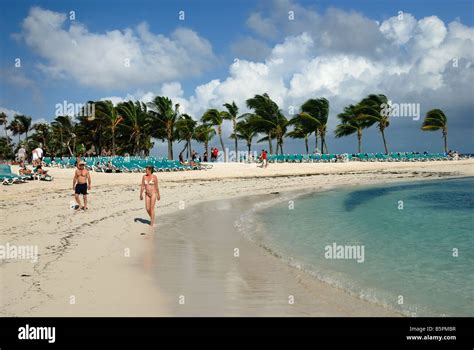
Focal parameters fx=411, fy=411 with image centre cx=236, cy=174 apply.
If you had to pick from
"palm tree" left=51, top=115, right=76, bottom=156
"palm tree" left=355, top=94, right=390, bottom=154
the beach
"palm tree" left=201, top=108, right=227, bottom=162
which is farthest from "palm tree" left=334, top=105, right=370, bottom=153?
the beach

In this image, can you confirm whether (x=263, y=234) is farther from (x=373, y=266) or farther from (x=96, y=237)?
(x=96, y=237)

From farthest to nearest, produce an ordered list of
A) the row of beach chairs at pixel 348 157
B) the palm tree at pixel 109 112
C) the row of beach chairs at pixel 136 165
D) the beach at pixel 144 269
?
the palm tree at pixel 109 112 → the row of beach chairs at pixel 348 157 → the row of beach chairs at pixel 136 165 → the beach at pixel 144 269

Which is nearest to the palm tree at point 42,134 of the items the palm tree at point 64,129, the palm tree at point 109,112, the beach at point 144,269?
the palm tree at point 64,129

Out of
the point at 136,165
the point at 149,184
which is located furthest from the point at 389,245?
the point at 136,165

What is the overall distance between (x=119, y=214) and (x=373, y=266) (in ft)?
25.9

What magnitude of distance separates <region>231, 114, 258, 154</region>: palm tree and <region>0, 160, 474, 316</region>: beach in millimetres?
43629

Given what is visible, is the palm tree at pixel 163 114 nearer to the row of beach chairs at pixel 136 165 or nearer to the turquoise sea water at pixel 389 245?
the row of beach chairs at pixel 136 165

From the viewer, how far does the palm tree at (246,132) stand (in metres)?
58.3

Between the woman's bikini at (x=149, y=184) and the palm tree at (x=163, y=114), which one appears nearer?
the woman's bikini at (x=149, y=184)

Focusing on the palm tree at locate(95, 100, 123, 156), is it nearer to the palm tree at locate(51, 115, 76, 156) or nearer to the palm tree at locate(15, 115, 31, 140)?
the palm tree at locate(51, 115, 76, 156)

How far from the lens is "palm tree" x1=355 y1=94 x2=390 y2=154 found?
56406mm

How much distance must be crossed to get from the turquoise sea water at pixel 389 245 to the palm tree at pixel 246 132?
3909cm

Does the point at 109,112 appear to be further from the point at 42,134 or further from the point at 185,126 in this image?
the point at 42,134

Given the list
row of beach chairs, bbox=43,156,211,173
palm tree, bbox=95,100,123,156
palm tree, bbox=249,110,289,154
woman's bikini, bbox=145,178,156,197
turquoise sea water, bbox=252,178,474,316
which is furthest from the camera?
palm tree, bbox=249,110,289,154
